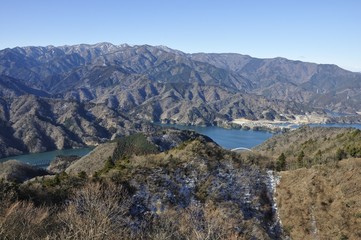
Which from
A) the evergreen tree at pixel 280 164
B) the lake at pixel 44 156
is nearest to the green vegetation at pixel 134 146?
the lake at pixel 44 156

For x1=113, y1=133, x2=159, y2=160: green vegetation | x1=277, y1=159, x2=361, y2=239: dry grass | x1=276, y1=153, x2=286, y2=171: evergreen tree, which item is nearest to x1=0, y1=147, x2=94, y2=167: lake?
x1=113, y1=133, x2=159, y2=160: green vegetation

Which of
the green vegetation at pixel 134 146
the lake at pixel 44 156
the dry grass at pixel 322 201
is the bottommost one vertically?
the lake at pixel 44 156

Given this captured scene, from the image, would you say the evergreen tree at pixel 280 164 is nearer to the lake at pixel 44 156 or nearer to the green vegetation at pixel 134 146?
the green vegetation at pixel 134 146

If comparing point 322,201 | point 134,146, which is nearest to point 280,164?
point 322,201

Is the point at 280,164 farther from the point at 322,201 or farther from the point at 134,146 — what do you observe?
the point at 134,146

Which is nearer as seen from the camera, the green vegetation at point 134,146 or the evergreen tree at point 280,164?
the evergreen tree at point 280,164
